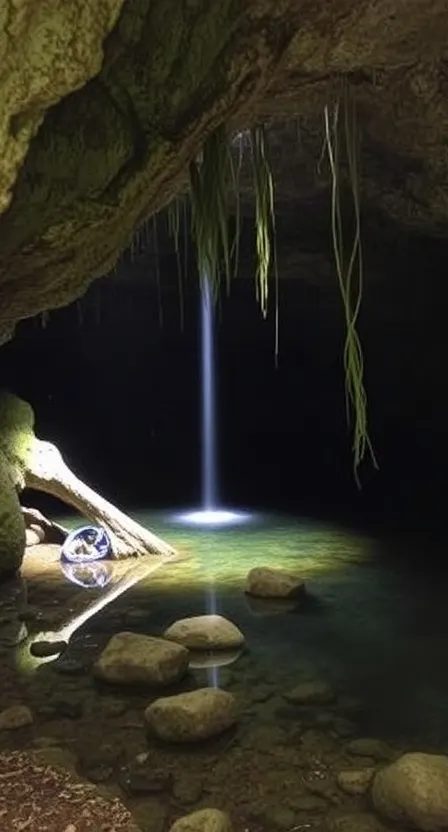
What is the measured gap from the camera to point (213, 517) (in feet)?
30.2

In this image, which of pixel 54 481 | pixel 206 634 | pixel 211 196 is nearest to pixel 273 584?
pixel 206 634

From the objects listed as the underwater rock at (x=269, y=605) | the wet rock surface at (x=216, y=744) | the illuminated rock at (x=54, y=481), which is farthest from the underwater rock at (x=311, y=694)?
the illuminated rock at (x=54, y=481)

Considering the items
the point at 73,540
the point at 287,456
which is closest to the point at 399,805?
the point at 73,540

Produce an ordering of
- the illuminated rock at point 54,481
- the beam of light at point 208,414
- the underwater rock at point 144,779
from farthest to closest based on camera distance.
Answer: the beam of light at point 208,414 < the illuminated rock at point 54,481 < the underwater rock at point 144,779

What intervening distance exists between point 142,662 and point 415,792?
161 centimetres

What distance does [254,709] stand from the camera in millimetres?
4000

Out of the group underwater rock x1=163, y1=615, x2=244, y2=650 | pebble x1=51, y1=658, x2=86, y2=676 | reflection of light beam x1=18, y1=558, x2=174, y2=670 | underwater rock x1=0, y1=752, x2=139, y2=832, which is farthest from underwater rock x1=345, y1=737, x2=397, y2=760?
reflection of light beam x1=18, y1=558, x2=174, y2=670

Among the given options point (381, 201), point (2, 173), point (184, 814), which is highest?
point (381, 201)

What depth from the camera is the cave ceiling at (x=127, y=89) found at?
87.4 inches

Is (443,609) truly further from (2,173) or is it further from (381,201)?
(2,173)

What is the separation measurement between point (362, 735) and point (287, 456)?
10792 mm

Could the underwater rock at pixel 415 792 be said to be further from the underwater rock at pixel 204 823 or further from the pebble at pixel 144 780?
the pebble at pixel 144 780

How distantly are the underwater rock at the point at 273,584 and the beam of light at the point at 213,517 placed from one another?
2.81m

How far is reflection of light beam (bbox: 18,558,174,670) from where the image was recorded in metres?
4.71
